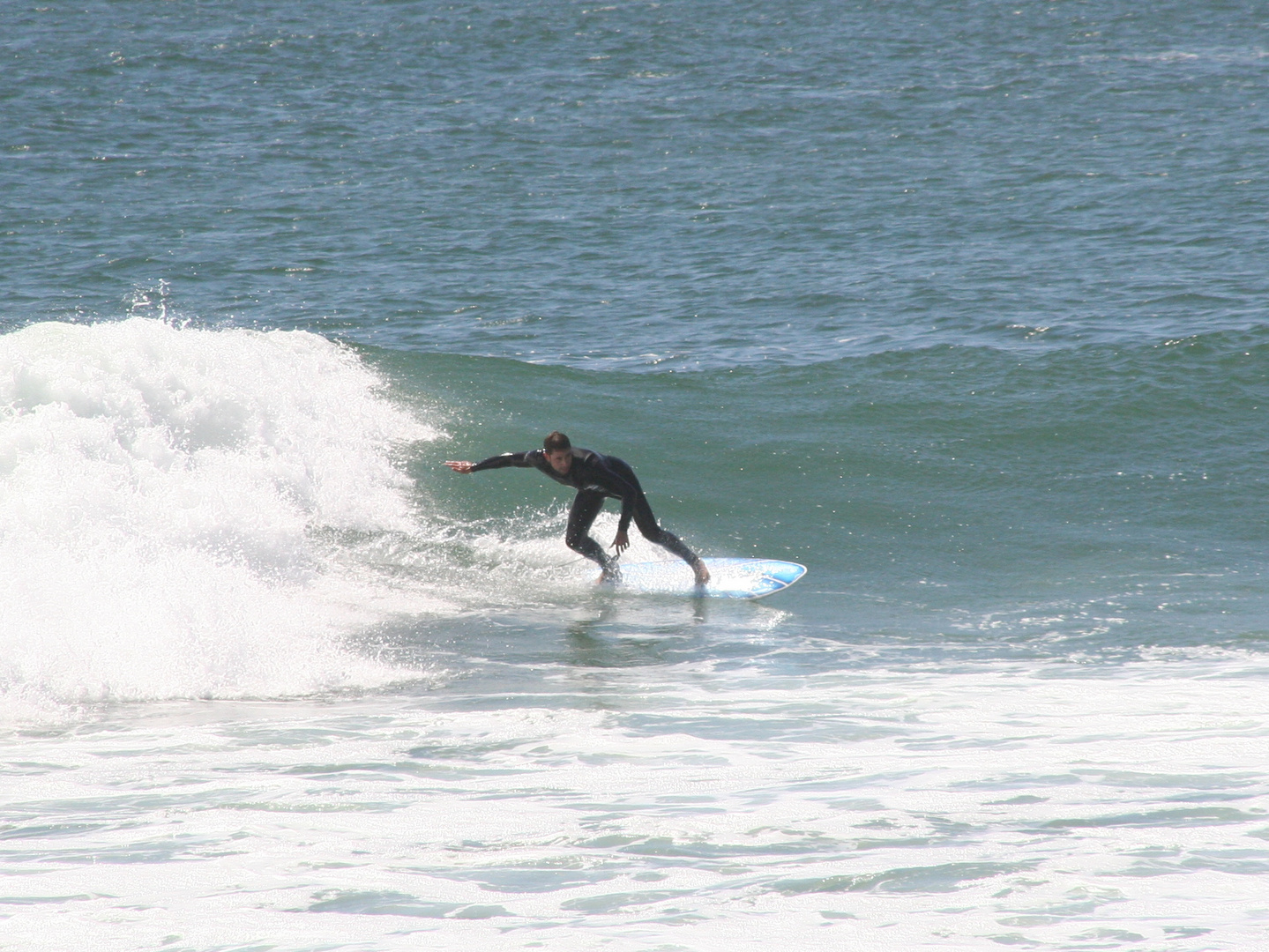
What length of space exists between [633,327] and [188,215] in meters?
10.9

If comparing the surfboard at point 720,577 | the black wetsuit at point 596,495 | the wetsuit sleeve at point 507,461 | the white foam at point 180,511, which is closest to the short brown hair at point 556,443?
the black wetsuit at point 596,495

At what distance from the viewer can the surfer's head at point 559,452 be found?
9.30 m

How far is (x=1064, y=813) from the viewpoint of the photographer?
17.1ft

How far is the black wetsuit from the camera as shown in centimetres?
962

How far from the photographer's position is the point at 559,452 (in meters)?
9.41

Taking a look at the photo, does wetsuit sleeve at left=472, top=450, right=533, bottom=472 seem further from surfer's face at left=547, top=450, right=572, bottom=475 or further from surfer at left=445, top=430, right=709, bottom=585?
surfer's face at left=547, top=450, right=572, bottom=475

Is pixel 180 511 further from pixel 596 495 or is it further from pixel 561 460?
pixel 596 495

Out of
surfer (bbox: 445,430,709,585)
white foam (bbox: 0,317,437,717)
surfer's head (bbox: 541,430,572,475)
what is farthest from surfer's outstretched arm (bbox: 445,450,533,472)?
white foam (bbox: 0,317,437,717)

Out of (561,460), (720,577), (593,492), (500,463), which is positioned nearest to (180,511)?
(500,463)

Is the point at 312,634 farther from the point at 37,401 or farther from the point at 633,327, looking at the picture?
the point at 633,327

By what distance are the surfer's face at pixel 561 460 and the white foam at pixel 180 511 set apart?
1721 millimetres

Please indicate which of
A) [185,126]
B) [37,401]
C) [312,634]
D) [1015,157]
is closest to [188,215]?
[185,126]

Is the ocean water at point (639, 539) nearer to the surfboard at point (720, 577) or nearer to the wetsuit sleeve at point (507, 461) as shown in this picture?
the surfboard at point (720, 577)

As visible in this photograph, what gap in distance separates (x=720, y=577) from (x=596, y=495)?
1.17 metres
